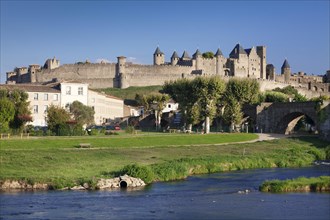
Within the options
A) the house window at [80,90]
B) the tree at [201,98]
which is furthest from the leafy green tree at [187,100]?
the house window at [80,90]

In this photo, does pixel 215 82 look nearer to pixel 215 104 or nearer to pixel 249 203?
pixel 215 104

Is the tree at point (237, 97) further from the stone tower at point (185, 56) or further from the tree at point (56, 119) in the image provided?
the stone tower at point (185, 56)

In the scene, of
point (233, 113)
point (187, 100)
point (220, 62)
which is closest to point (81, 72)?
point (220, 62)

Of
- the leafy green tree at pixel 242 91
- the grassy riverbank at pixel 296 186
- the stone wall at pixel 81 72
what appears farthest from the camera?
the stone wall at pixel 81 72

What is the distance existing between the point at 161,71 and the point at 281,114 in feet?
171

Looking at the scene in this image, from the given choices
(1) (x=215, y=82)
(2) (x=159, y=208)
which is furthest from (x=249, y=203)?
(1) (x=215, y=82)

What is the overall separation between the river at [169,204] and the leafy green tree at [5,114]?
26469 mm

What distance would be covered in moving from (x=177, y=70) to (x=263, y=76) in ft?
81.3

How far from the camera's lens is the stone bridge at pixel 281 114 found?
76.5 m

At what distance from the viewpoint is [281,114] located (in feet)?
266

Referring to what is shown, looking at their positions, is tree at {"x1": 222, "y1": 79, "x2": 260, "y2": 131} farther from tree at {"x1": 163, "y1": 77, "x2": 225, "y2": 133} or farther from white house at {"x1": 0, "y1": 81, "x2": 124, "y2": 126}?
white house at {"x1": 0, "y1": 81, "x2": 124, "y2": 126}

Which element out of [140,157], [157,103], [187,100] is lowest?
[140,157]

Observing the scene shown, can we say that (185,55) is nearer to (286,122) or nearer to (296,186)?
(286,122)

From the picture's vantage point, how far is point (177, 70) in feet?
426
